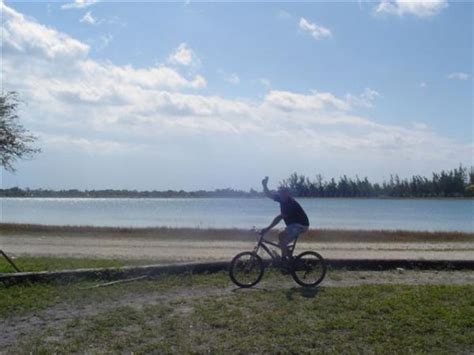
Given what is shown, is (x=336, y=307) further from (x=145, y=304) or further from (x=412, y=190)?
(x=412, y=190)

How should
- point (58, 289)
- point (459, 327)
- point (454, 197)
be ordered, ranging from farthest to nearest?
point (454, 197)
point (58, 289)
point (459, 327)

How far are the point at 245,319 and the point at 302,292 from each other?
2423 mm

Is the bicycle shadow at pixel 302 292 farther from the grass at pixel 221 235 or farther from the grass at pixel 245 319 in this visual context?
the grass at pixel 221 235

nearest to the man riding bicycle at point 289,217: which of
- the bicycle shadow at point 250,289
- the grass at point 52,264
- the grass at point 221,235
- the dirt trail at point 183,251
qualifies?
the bicycle shadow at point 250,289

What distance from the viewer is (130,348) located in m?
6.55

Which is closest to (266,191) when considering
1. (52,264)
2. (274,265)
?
(274,265)

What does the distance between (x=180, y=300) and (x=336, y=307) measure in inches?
97.4

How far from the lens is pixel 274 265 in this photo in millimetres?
11336

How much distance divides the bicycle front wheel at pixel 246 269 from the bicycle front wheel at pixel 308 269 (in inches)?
26.8

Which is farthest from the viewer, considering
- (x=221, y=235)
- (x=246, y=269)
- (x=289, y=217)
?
(x=221, y=235)

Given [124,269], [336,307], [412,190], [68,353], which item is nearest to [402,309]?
[336,307]

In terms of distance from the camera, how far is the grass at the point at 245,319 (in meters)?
6.62

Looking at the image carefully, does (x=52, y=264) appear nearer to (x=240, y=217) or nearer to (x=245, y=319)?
(x=245, y=319)

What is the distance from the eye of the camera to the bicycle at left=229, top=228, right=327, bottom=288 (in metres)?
10.8
